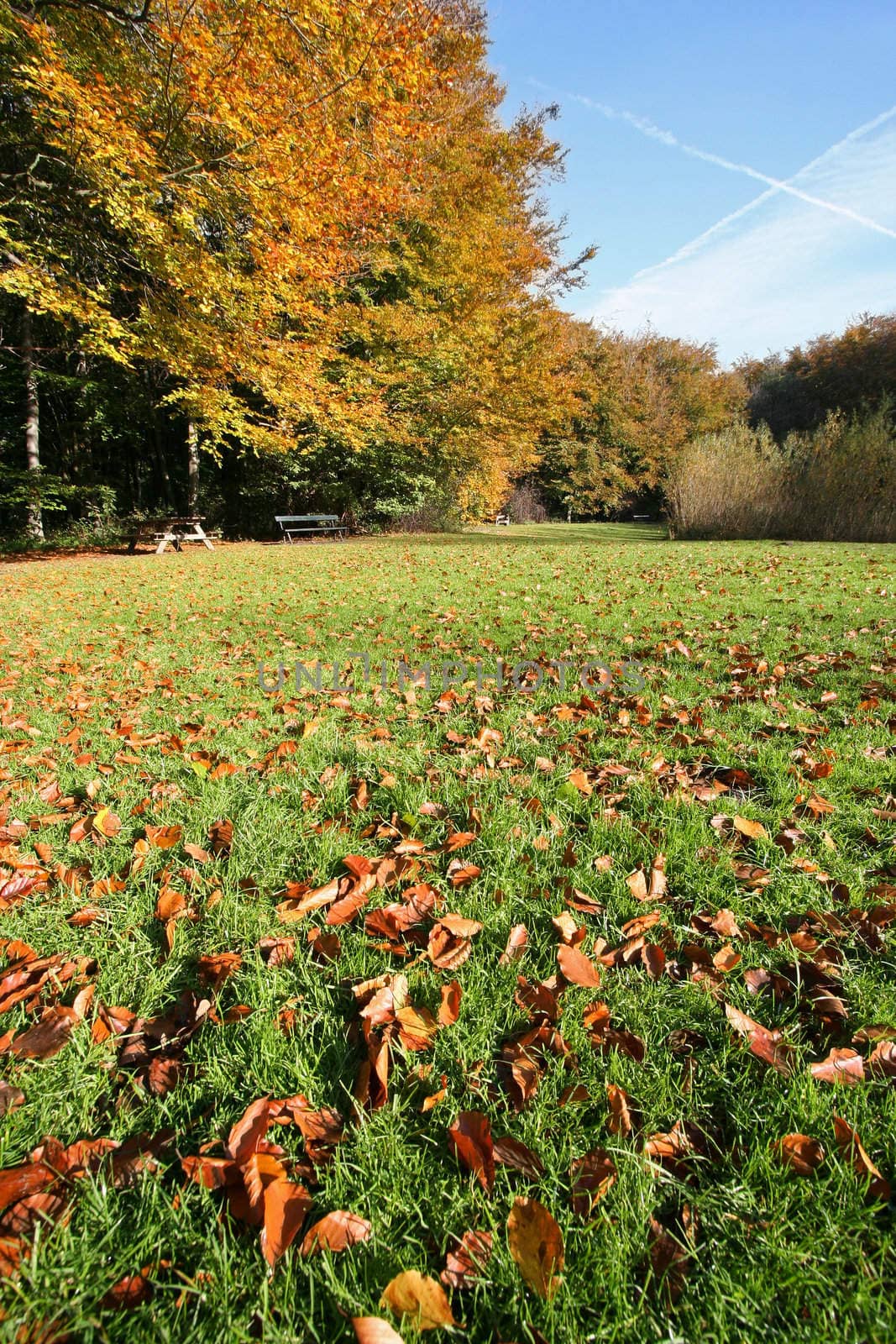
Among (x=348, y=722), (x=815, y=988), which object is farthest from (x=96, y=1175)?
(x=348, y=722)

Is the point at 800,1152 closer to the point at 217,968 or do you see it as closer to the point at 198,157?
the point at 217,968

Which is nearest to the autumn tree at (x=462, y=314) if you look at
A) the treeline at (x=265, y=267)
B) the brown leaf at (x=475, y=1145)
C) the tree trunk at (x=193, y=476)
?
the treeline at (x=265, y=267)

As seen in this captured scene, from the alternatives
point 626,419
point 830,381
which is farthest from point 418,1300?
point 830,381

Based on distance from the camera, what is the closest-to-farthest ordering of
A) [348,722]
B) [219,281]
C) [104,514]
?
[348,722]
[219,281]
[104,514]

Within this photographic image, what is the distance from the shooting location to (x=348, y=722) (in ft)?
10.5

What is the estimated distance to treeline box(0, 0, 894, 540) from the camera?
8977 mm

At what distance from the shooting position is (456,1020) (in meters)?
1.36

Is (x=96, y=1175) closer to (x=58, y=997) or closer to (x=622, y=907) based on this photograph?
(x=58, y=997)

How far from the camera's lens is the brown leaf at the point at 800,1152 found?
103cm

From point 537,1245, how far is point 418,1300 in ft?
0.66

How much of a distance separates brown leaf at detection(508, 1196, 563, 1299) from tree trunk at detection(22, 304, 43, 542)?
17.3 meters

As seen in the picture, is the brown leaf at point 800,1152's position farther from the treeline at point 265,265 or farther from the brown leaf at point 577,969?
the treeline at point 265,265

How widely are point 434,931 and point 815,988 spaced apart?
3.19 ft

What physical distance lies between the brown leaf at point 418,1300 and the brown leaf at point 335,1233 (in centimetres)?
10
